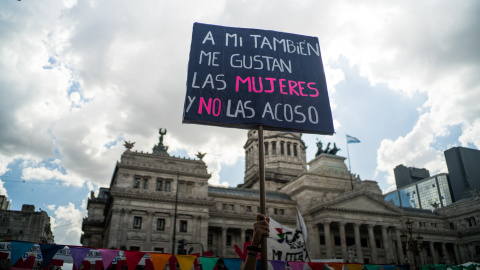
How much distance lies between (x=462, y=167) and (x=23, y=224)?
150 m

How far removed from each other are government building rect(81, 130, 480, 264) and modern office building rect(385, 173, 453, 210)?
79891 mm

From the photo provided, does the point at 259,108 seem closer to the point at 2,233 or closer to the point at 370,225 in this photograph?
the point at 370,225

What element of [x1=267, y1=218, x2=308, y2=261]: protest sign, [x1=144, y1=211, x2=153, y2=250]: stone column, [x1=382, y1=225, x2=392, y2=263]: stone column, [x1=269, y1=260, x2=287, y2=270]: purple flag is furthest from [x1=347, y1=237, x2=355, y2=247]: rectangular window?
[x1=267, y1=218, x2=308, y2=261]: protest sign

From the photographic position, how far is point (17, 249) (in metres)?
14.0

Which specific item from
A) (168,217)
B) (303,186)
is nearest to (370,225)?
(303,186)

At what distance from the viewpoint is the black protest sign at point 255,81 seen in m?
7.92

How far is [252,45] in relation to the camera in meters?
9.06

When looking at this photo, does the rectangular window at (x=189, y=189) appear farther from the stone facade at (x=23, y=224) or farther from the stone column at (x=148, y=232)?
the stone facade at (x=23, y=224)

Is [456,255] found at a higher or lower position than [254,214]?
lower

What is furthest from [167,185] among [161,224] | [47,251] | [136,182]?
[47,251]

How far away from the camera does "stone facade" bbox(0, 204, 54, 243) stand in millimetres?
71438

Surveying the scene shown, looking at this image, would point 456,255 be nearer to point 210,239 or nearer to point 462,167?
point 210,239

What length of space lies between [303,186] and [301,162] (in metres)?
23.1

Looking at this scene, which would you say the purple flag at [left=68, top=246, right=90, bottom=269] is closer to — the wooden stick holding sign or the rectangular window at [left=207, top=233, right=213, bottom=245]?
the wooden stick holding sign
